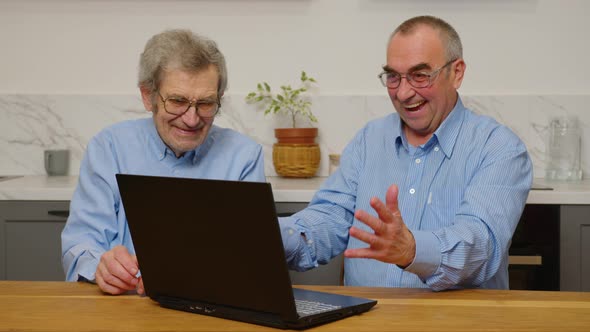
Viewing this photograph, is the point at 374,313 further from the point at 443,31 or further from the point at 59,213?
the point at 59,213

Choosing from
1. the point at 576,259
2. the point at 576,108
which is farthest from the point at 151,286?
the point at 576,108

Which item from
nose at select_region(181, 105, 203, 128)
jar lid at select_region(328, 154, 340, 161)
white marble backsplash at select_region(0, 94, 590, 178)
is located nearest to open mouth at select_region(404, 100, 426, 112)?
nose at select_region(181, 105, 203, 128)

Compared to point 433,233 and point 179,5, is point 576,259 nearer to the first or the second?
point 433,233

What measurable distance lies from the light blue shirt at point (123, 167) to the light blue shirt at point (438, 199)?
282 mm

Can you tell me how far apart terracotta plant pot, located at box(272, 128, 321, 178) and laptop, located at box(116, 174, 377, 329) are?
5.54 feet

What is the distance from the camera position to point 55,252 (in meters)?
3.12

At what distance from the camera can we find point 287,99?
137 inches

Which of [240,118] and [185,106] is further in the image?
[240,118]

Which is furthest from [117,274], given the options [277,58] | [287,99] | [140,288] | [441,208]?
[277,58]

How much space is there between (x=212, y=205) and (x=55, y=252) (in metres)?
1.83

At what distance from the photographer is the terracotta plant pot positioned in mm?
3354

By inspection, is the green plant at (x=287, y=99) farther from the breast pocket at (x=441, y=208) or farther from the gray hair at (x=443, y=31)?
the breast pocket at (x=441, y=208)

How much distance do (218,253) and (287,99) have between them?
2.03 metres

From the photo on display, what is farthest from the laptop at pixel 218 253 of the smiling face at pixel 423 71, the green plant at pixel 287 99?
the green plant at pixel 287 99
